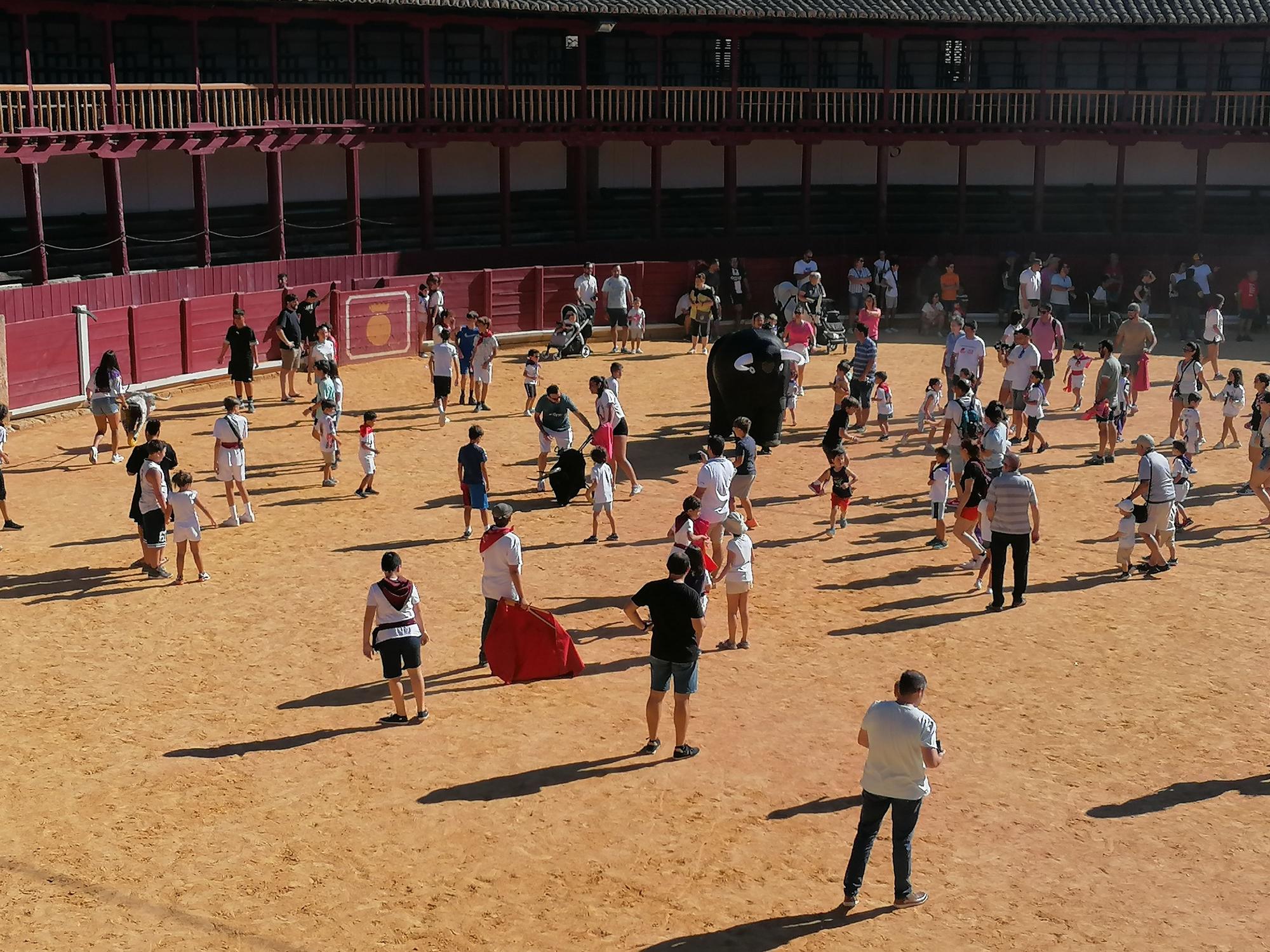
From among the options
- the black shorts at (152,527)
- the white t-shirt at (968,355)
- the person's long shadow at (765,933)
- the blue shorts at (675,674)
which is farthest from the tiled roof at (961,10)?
the person's long shadow at (765,933)

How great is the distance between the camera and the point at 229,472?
19938 mm

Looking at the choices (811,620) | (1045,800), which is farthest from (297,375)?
(1045,800)

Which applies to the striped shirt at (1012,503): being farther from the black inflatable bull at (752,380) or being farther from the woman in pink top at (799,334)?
the woman in pink top at (799,334)

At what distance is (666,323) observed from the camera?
3612cm

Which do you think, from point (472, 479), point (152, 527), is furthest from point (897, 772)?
point (152, 527)

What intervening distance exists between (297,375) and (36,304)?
15.4ft

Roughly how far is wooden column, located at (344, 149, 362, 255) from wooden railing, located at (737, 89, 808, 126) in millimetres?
9446

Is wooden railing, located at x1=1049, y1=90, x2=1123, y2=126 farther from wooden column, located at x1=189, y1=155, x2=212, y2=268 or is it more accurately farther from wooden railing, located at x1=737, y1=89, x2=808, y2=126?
wooden column, located at x1=189, y1=155, x2=212, y2=268

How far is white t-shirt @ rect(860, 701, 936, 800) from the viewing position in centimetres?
1094

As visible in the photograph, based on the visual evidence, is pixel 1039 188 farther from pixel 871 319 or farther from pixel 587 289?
pixel 871 319

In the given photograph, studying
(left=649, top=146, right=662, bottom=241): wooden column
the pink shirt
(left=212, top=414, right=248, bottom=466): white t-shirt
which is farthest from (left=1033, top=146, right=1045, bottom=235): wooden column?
(left=212, top=414, right=248, bottom=466): white t-shirt

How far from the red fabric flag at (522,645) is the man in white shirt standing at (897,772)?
188 inches

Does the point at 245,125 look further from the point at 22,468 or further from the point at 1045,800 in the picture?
the point at 1045,800

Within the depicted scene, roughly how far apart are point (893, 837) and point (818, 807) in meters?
1.61
